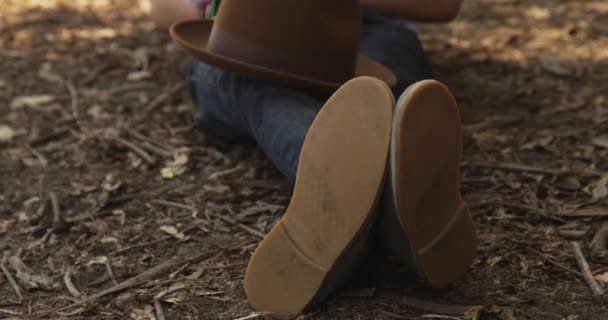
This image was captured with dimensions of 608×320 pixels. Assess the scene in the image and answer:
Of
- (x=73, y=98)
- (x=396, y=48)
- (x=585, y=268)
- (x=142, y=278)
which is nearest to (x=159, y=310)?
(x=142, y=278)

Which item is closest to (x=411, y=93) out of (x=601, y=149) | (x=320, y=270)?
(x=320, y=270)

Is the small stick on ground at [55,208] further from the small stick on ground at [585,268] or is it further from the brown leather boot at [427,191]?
the small stick on ground at [585,268]

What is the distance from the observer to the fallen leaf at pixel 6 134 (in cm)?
254

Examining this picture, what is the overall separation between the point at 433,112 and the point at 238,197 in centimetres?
77

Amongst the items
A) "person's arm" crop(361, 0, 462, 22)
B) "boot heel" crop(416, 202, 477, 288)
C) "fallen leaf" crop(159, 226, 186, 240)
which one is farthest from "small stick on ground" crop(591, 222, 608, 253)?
"person's arm" crop(361, 0, 462, 22)

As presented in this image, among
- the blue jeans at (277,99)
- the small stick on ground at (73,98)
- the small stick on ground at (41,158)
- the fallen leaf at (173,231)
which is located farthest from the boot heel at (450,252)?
the small stick on ground at (73,98)

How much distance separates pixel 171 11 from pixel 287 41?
0.56 meters

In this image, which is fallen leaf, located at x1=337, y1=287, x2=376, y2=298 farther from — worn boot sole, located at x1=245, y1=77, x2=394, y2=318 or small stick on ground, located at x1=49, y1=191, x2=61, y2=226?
small stick on ground, located at x1=49, y1=191, x2=61, y2=226

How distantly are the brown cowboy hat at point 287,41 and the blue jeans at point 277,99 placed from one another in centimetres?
6

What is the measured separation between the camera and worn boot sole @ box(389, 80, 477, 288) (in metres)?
1.37

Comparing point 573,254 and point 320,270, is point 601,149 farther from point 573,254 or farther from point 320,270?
point 320,270

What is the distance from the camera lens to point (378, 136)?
1.38 metres

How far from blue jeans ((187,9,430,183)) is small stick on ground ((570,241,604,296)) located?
59cm

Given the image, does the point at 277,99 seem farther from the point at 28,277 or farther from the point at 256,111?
the point at 28,277
